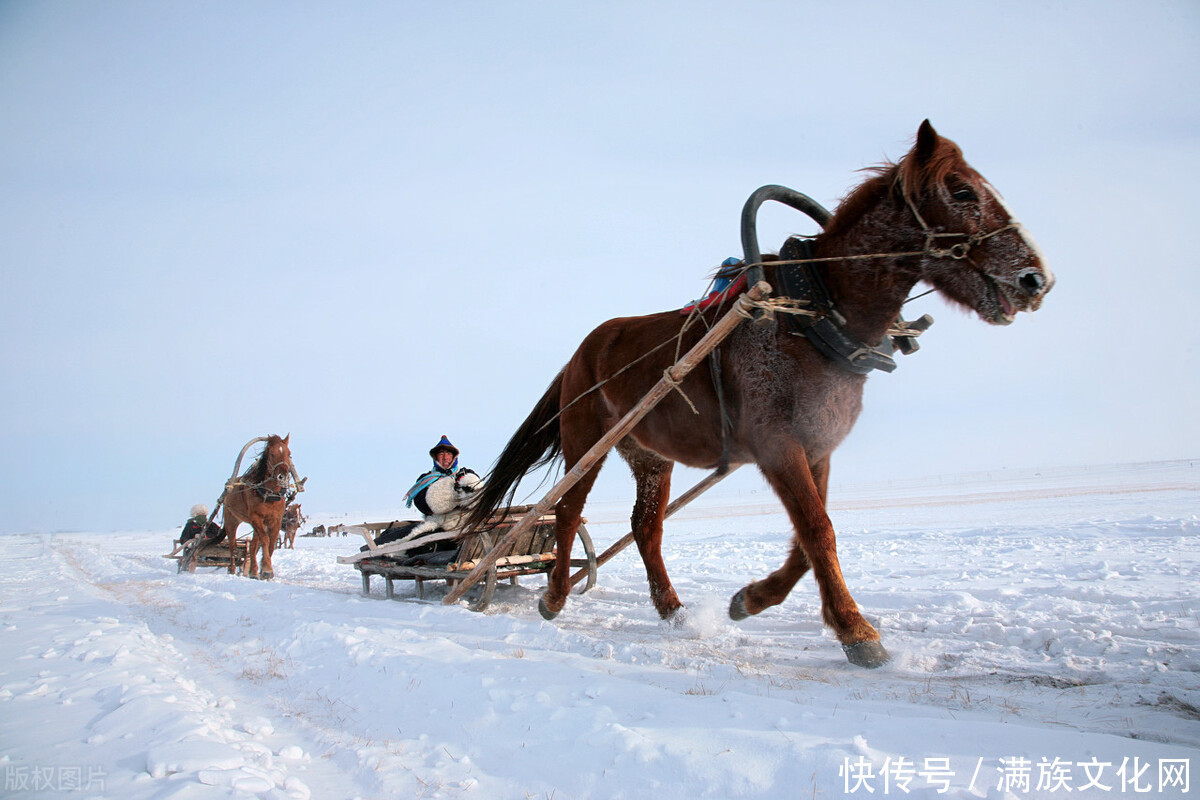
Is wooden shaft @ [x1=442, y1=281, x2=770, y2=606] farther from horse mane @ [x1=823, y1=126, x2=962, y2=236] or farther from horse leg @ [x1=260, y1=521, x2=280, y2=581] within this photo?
horse leg @ [x1=260, y1=521, x2=280, y2=581]

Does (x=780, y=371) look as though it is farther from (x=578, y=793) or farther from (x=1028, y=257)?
(x=578, y=793)

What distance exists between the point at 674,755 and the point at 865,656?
1515mm

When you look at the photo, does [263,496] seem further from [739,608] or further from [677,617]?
[739,608]

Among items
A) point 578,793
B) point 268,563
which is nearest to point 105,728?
point 578,793

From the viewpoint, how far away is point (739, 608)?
163 inches

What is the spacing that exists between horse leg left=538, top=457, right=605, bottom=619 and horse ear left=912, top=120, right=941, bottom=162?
2909 millimetres

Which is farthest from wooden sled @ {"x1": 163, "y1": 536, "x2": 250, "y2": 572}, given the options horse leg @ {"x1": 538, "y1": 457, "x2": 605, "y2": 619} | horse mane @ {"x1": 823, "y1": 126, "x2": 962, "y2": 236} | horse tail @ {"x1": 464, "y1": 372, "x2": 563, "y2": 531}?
horse mane @ {"x1": 823, "y1": 126, "x2": 962, "y2": 236}

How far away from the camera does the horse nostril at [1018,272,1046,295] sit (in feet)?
9.28

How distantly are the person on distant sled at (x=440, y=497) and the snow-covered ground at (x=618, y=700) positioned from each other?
36.6 inches

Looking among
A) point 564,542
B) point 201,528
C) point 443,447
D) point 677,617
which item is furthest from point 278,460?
point 677,617

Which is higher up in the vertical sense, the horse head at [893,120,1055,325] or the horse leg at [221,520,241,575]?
the horse head at [893,120,1055,325]

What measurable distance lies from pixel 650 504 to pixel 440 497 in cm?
235

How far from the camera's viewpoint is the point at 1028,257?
2885 mm

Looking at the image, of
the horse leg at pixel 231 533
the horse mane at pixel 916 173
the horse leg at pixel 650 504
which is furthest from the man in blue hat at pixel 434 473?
the horse leg at pixel 231 533
